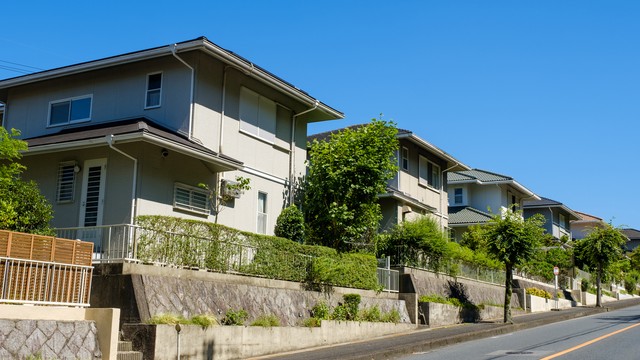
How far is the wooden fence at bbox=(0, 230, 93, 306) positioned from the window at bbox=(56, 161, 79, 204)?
7.07 meters

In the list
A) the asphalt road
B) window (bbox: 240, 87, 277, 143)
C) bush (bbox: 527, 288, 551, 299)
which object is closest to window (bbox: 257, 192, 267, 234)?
window (bbox: 240, 87, 277, 143)

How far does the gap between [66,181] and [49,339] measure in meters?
8.92

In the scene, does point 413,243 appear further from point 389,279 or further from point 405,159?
point 405,159

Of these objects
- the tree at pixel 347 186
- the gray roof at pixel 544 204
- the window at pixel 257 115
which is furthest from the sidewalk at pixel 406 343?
the gray roof at pixel 544 204

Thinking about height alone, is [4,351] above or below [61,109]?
below

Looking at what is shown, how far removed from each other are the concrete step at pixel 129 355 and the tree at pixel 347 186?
11455mm

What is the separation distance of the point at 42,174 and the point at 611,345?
53.7ft

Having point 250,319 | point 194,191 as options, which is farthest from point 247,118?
point 250,319

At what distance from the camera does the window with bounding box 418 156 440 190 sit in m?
34.5

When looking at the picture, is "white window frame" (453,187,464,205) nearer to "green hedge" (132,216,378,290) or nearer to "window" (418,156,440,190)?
"window" (418,156,440,190)

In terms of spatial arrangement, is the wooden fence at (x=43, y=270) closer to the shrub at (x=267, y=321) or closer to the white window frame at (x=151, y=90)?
the shrub at (x=267, y=321)

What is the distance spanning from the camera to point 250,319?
1684 centimetres

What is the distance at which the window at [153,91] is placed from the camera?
68.8ft

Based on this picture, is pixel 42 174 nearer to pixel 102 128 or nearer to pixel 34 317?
pixel 102 128
